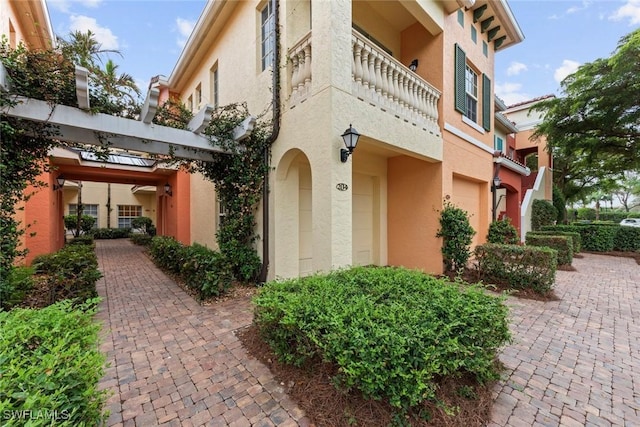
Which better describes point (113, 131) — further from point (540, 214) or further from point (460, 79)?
point (540, 214)

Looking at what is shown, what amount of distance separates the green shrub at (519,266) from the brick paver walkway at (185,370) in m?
5.65

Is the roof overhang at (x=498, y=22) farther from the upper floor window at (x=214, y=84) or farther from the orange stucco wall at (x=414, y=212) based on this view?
the upper floor window at (x=214, y=84)

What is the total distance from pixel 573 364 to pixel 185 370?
4.57m

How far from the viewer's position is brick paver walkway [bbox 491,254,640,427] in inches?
92.5

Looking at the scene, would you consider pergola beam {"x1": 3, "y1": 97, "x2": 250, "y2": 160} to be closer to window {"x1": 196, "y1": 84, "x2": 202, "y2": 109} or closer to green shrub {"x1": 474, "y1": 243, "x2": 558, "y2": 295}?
window {"x1": 196, "y1": 84, "x2": 202, "y2": 109}

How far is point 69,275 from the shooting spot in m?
4.76

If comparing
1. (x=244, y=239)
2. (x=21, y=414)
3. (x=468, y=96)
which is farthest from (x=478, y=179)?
(x=21, y=414)

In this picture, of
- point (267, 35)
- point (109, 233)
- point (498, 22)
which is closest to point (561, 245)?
point (498, 22)

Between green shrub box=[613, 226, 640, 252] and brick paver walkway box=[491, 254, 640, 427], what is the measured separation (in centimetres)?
903

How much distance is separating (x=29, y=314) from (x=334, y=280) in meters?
2.87

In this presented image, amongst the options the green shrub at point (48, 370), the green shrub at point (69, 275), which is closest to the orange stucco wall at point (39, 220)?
the green shrub at point (69, 275)

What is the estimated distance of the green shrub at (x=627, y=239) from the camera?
11.4 m

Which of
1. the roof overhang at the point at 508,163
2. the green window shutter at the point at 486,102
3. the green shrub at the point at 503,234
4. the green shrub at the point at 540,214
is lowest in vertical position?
the green shrub at the point at 503,234

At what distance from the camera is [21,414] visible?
1222 millimetres
